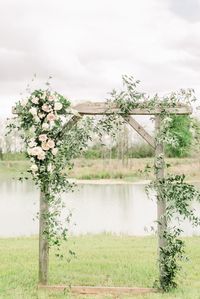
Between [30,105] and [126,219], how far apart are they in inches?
385

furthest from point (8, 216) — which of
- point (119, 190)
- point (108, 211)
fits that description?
point (119, 190)

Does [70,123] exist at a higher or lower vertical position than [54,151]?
higher

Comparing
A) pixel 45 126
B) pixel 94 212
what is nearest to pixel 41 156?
pixel 45 126

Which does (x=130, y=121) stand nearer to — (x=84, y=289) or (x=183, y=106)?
(x=183, y=106)

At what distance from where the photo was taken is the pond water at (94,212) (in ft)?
45.9

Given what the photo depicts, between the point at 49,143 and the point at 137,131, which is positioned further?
the point at 137,131

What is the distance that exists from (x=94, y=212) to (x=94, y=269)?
9.83 metres

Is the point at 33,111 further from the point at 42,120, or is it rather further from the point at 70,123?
the point at 70,123

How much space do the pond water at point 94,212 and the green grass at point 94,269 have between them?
91cm

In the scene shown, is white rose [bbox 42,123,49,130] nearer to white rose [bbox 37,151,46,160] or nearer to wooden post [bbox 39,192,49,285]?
white rose [bbox 37,151,46,160]

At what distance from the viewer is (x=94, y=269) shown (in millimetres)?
7570

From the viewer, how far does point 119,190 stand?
1010 inches

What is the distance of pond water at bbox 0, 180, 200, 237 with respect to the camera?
45.9 feet

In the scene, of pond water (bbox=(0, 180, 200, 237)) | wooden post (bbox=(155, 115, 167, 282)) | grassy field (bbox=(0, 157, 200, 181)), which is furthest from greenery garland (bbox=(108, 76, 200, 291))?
grassy field (bbox=(0, 157, 200, 181))
